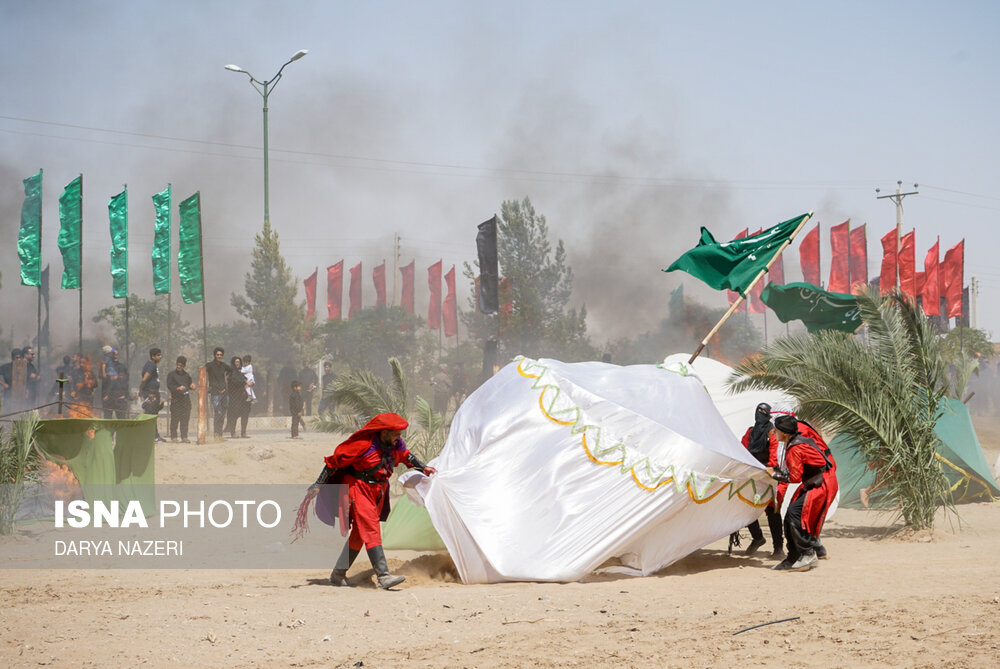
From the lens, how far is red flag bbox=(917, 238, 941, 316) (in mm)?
35750

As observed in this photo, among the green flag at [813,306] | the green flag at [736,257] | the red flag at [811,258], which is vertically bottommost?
the green flag at [813,306]

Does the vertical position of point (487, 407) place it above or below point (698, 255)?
below

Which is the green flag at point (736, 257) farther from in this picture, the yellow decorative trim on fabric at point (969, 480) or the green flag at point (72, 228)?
the green flag at point (72, 228)

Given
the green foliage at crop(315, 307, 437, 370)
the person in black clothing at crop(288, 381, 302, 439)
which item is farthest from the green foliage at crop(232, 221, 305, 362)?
the person in black clothing at crop(288, 381, 302, 439)

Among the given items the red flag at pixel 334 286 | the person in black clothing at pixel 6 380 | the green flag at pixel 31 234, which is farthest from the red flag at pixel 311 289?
the person in black clothing at pixel 6 380

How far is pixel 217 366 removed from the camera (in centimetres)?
1681

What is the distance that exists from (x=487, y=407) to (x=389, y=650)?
346 centimetres

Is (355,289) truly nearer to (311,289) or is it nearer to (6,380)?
(311,289)

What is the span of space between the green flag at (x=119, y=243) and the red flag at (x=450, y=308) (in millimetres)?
19424

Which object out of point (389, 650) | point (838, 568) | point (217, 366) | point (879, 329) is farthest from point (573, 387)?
point (217, 366)

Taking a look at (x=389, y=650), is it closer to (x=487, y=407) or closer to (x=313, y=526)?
(x=487, y=407)

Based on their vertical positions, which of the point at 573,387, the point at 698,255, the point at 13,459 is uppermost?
the point at 698,255

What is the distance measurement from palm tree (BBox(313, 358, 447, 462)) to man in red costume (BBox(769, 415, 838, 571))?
647cm

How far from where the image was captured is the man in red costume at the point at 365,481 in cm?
780
